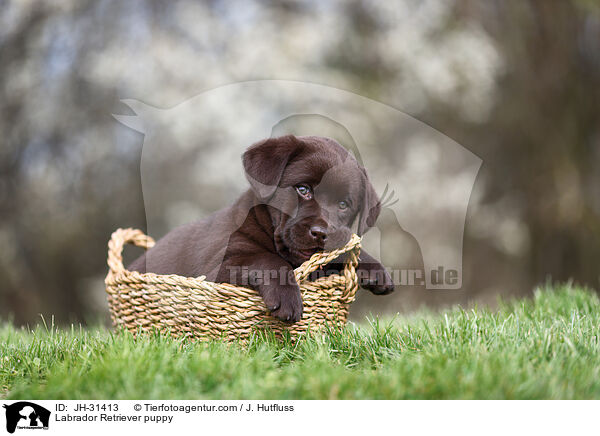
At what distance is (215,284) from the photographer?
2.27 m

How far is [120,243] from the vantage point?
307cm

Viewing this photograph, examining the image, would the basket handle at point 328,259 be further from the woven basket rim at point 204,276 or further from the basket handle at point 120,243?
the basket handle at point 120,243

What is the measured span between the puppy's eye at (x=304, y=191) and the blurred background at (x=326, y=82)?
2.12 metres

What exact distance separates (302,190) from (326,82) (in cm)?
209

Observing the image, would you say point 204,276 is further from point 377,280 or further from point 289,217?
point 377,280

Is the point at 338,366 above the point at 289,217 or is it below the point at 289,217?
below

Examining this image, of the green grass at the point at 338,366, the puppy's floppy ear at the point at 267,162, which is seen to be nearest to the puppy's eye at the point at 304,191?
the puppy's floppy ear at the point at 267,162

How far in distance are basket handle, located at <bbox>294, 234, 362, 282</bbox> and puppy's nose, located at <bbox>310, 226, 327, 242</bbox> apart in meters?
0.07

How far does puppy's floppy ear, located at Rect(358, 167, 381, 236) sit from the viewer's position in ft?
8.84
